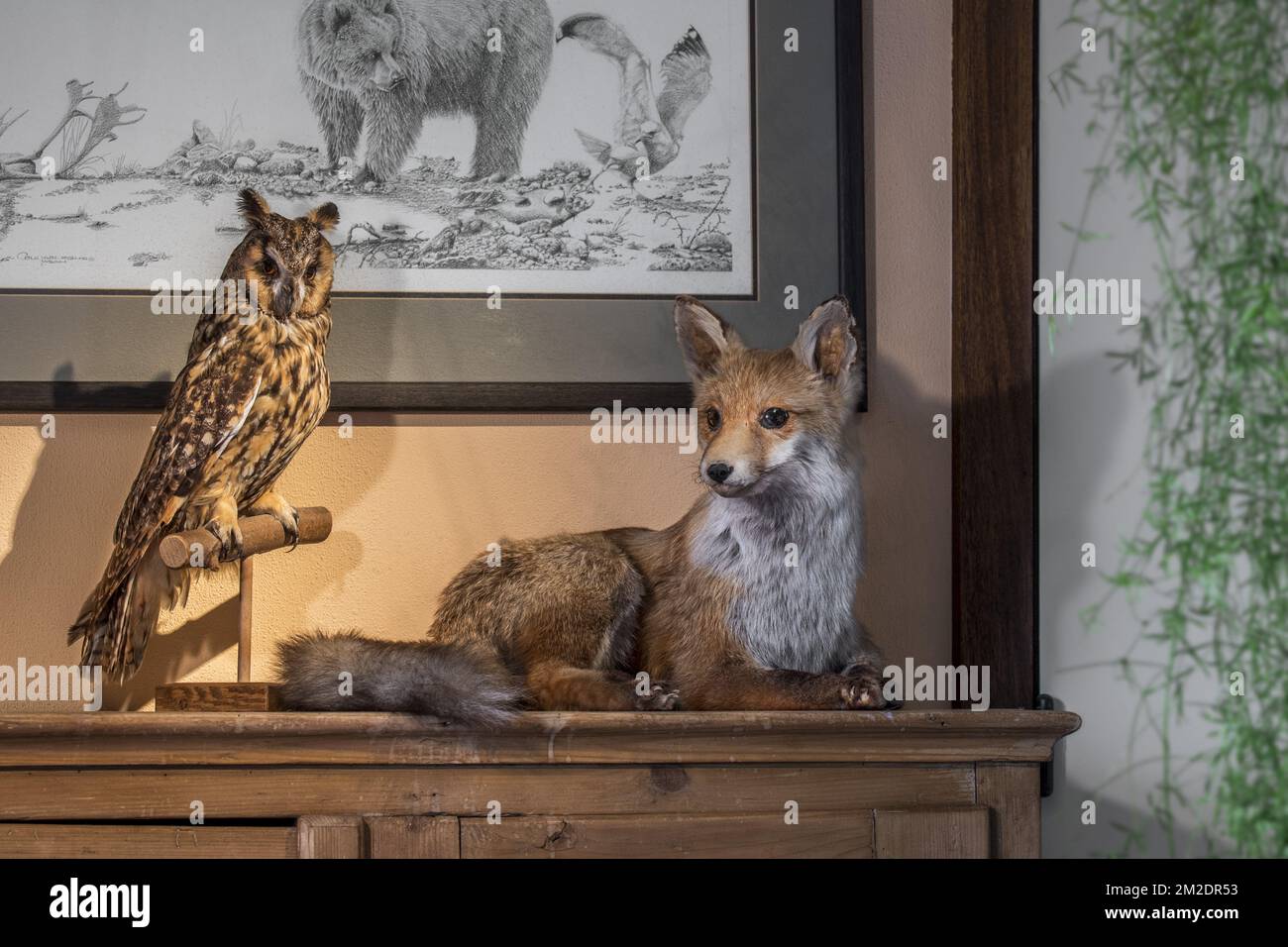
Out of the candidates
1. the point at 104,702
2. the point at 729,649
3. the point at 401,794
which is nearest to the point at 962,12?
the point at 729,649

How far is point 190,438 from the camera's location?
53.9 inches

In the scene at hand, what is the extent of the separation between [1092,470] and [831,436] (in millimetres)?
420

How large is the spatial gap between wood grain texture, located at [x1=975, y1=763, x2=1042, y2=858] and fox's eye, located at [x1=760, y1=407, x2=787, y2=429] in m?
0.44

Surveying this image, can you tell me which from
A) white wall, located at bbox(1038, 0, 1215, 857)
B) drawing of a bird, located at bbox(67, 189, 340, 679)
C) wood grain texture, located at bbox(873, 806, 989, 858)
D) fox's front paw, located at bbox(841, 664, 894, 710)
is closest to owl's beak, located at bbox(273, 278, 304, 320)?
drawing of a bird, located at bbox(67, 189, 340, 679)

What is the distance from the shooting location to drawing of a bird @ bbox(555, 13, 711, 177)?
1.73 m

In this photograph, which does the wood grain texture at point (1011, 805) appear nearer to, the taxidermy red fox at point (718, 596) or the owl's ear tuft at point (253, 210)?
the taxidermy red fox at point (718, 596)

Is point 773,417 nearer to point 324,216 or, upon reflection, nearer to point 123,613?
point 324,216

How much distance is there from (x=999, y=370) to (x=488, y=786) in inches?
35.5

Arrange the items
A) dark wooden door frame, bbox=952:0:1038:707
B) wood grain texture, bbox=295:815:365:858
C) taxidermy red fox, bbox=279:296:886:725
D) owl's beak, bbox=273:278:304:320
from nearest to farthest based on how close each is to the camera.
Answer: wood grain texture, bbox=295:815:365:858 < taxidermy red fox, bbox=279:296:886:725 < owl's beak, bbox=273:278:304:320 < dark wooden door frame, bbox=952:0:1038:707

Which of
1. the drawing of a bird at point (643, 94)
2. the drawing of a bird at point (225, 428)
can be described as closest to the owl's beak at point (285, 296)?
the drawing of a bird at point (225, 428)

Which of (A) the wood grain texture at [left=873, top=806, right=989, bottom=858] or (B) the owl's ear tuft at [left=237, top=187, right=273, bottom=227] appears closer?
(A) the wood grain texture at [left=873, top=806, right=989, bottom=858]

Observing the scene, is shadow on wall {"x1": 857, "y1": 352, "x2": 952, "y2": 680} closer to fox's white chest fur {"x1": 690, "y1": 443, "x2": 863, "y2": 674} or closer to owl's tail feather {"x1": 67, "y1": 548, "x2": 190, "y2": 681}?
fox's white chest fur {"x1": 690, "y1": 443, "x2": 863, "y2": 674}
